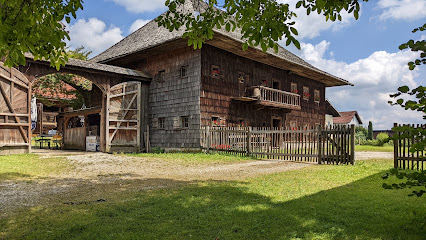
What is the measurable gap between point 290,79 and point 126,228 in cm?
2229

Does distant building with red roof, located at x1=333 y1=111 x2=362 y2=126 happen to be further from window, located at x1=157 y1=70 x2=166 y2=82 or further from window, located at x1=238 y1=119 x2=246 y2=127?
window, located at x1=157 y1=70 x2=166 y2=82

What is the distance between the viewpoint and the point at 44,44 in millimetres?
5613

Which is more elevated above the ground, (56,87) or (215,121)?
(56,87)

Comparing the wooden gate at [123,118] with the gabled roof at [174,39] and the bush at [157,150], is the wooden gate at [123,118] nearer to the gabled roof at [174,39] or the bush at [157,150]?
the bush at [157,150]

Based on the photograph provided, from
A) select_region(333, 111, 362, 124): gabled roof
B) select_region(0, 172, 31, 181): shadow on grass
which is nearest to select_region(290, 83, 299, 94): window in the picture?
select_region(0, 172, 31, 181): shadow on grass

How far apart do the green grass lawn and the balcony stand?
13227mm

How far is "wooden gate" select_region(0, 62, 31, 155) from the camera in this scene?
1420 cm

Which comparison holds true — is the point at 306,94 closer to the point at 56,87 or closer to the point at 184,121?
the point at 184,121

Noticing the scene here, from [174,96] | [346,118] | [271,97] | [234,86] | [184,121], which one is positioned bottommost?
[184,121]

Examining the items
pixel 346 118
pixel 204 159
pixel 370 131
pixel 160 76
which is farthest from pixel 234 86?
pixel 346 118

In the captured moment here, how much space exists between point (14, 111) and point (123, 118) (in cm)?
554

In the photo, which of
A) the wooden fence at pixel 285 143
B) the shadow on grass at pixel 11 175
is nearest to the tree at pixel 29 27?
the shadow on grass at pixel 11 175

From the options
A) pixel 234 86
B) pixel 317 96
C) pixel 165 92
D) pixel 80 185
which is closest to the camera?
pixel 80 185

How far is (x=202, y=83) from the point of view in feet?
57.2
